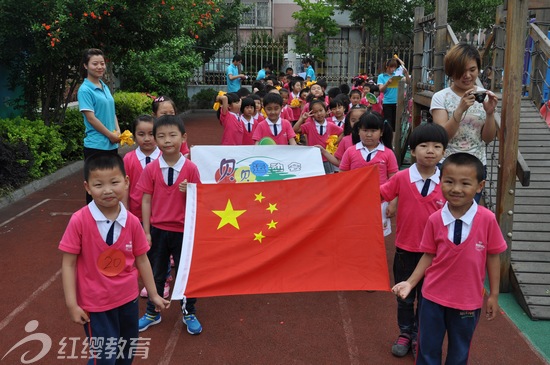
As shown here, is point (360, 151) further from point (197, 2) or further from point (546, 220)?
point (197, 2)

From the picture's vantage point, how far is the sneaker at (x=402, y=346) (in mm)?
3670

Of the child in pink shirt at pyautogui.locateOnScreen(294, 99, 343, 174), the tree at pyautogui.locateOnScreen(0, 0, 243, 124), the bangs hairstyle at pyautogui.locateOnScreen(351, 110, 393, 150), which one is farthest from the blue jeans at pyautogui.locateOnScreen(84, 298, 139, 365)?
the tree at pyautogui.locateOnScreen(0, 0, 243, 124)

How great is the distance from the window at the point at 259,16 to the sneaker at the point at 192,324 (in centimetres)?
2777

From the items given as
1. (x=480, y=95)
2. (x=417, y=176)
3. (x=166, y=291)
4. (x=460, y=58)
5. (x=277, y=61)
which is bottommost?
(x=166, y=291)

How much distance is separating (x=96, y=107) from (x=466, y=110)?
3569 mm

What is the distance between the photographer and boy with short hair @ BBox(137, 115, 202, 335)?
3882 mm

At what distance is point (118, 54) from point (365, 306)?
7324 mm

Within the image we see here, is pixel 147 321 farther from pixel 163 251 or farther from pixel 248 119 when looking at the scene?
pixel 248 119

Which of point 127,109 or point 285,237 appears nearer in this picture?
point 285,237

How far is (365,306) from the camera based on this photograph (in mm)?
4551

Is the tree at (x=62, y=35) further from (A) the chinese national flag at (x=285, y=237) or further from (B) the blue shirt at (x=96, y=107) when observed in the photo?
(A) the chinese national flag at (x=285, y=237)

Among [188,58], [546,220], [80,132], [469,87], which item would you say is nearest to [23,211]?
[80,132]

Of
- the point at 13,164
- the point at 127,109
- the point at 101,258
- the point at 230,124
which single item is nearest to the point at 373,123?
the point at 101,258

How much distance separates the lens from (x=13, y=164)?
7.81 meters
